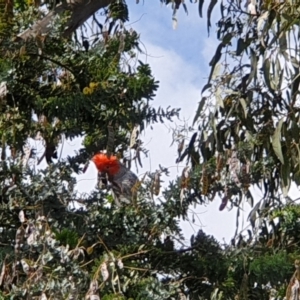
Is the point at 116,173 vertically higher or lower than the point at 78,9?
lower

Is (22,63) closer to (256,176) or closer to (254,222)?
(256,176)

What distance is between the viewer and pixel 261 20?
192 cm

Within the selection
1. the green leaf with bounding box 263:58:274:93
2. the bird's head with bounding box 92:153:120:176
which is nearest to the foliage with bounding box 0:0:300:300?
the green leaf with bounding box 263:58:274:93

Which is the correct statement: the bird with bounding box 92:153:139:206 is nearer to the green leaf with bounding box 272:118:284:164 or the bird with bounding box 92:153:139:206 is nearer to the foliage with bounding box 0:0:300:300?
the foliage with bounding box 0:0:300:300

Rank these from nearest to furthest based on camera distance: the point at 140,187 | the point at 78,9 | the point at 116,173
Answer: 1. the point at 140,187
2. the point at 78,9
3. the point at 116,173

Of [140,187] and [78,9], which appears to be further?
[78,9]

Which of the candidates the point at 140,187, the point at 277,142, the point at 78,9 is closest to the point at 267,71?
the point at 277,142

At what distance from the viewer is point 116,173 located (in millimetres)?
2379

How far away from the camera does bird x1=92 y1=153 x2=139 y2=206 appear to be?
6.78 feet

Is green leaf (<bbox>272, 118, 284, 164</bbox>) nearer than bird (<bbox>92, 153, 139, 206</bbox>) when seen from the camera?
Yes

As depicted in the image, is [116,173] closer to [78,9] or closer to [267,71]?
[78,9]

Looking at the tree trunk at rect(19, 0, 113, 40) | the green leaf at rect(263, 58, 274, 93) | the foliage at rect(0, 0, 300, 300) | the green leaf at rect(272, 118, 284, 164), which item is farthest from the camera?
the tree trunk at rect(19, 0, 113, 40)

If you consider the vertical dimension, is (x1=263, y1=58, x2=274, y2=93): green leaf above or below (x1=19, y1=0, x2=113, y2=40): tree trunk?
below

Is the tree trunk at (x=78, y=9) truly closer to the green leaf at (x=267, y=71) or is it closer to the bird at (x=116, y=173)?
the bird at (x=116, y=173)
